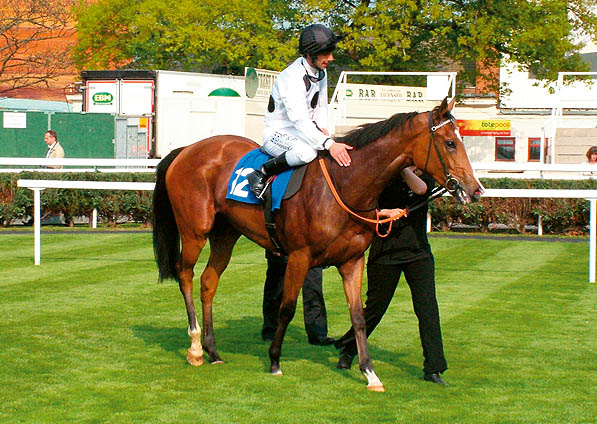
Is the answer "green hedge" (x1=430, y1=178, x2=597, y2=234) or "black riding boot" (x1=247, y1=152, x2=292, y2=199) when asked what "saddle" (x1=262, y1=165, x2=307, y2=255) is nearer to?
"black riding boot" (x1=247, y1=152, x2=292, y2=199)

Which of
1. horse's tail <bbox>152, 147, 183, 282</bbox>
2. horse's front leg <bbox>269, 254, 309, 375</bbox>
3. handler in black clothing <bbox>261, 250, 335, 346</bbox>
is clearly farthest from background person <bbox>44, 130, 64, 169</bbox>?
horse's front leg <bbox>269, 254, 309, 375</bbox>

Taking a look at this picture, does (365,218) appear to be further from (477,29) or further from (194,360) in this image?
(477,29)

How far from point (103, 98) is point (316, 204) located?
874 inches

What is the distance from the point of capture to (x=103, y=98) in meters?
27.3

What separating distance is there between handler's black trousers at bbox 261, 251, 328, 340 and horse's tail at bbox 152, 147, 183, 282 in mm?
759

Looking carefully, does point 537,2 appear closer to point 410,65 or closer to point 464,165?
point 410,65

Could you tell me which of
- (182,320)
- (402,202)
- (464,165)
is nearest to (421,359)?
(402,202)

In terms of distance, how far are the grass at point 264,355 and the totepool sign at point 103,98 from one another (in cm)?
1588

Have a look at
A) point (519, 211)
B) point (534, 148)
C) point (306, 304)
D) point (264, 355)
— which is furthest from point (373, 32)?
point (264, 355)

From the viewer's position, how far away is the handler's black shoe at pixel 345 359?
6.47 metres

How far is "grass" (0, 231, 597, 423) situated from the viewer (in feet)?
17.6

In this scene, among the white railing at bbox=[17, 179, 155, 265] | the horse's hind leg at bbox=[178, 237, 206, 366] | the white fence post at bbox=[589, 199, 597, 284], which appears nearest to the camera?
the horse's hind leg at bbox=[178, 237, 206, 366]

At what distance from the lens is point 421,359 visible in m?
6.81

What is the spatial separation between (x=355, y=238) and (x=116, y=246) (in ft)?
27.9
